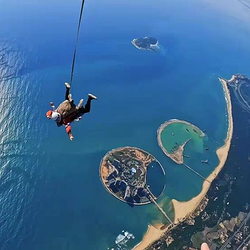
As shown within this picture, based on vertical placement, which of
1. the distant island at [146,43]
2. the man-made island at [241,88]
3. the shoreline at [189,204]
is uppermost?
the distant island at [146,43]

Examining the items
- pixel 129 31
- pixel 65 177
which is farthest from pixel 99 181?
pixel 129 31

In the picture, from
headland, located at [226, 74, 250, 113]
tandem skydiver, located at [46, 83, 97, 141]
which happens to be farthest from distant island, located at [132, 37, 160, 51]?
tandem skydiver, located at [46, 83, 97, 141]

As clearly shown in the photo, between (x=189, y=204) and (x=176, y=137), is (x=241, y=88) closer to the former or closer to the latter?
(x=176, y=137)

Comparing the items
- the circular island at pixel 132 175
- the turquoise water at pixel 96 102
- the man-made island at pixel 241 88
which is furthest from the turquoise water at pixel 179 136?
the man-made island at pixel 241 88

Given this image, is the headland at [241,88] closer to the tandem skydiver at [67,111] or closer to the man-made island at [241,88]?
the man-made island at [241,88]

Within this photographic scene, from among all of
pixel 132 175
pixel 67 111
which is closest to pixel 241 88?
pixel 132 175

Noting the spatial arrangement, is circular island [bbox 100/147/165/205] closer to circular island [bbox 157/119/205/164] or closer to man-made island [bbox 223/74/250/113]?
circular island [bbox 157/119/205/164]

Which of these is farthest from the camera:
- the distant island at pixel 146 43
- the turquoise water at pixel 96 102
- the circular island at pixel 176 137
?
the distant island at pixel 146 43

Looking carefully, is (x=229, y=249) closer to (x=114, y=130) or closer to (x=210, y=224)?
(x=210, y=224)
